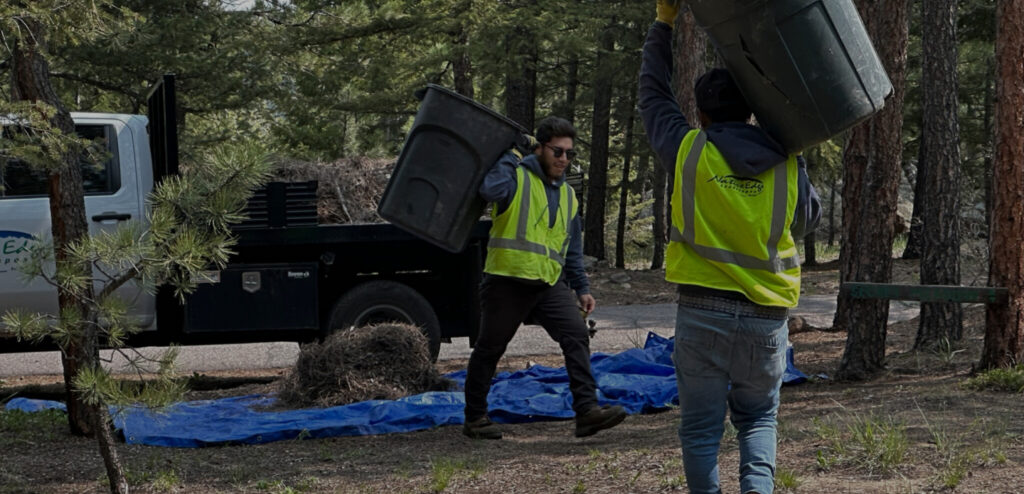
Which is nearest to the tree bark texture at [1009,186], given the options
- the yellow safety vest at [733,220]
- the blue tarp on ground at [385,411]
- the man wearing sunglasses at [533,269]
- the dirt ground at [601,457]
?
the dirt ground at [601,457]

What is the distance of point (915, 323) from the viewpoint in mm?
11836

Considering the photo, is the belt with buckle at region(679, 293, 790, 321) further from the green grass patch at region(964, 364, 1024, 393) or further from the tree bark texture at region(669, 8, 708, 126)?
the tree bark texture at region(669, 8, 708, 126)

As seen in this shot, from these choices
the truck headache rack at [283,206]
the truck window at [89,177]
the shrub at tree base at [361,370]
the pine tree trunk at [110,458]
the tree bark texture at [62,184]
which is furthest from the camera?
the truck headache rack at [283,206]

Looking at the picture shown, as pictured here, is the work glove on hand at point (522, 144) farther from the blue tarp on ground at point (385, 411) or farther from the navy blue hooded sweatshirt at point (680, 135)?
the navy blue hooded sweatshirt at point (680, 135)

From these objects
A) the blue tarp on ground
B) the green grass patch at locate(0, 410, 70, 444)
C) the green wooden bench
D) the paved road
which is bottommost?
the paved road

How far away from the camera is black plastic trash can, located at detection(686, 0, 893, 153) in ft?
11.6

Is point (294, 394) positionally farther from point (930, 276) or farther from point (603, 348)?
point (930, 276)

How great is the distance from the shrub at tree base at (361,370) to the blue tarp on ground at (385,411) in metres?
0.31

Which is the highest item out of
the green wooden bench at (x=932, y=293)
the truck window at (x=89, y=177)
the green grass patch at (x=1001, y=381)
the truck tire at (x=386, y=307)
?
the truck window at (x=89, y=177)

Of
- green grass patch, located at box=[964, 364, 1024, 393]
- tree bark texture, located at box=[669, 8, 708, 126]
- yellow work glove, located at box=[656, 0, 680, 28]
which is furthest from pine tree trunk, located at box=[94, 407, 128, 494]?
tree bark texture, located at box=[669, 8, 708, 126]

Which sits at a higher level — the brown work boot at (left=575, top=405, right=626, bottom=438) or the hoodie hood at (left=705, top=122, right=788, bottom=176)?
the hoodie hood at (left=705, top=122, right=788, bottom=176)

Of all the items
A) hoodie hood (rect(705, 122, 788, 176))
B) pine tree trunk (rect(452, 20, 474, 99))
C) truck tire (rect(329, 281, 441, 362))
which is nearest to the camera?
hoodie hood (rect(705, 122, 788, 176))

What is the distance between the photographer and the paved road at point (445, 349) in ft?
34.0

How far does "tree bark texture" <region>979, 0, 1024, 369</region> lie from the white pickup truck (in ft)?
11.4
